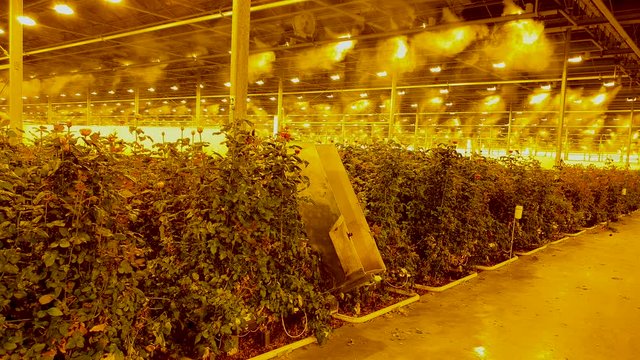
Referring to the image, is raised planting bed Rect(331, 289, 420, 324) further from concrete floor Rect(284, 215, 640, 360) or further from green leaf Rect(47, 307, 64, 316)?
Answer: green leaf Rect(47, 307, 64, 316)

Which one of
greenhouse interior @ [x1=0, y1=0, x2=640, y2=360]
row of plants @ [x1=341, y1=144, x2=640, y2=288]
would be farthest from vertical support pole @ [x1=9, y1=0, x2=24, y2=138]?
row of plants @ [x1=341, y1=144, x2=640, y2=288]

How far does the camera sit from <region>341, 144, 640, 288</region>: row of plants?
5.30 m

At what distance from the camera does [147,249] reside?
2869mm

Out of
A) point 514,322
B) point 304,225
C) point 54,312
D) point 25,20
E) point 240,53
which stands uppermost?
point 25,20

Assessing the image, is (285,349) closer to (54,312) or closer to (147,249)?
(147,249)

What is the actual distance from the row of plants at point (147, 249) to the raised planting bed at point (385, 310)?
628 millimetres

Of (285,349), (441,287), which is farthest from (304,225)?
(441,287)

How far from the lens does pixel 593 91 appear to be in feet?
73.5

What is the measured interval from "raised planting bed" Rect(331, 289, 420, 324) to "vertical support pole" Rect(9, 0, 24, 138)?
7755 millimetres

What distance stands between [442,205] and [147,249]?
13.6ft

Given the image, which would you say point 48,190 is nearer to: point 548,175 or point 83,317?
point 83,317

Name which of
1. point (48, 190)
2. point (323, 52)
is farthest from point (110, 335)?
point (323, 52)

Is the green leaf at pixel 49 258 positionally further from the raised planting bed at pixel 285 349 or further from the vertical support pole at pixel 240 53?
the vertical support pole at pixel 240 53

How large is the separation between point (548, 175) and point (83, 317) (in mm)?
9219
